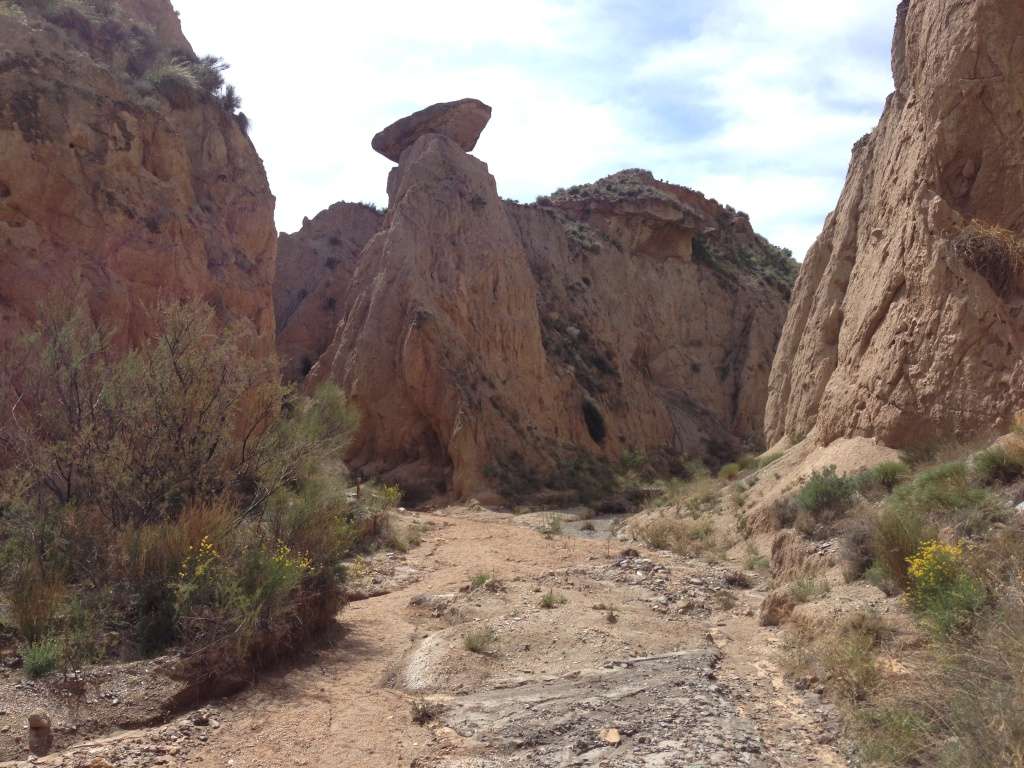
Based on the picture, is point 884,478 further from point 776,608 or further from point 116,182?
point 116,182

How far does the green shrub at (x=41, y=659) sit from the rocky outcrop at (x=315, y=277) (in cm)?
2679

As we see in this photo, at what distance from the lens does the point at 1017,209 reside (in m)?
13.1

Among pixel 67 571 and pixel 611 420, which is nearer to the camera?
pixel 67 571

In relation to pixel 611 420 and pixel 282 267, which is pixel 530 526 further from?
pixel 282 267

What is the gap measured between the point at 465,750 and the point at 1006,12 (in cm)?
1319

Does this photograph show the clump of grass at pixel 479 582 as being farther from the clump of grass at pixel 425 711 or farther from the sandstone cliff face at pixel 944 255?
the sandstone cliff face at pixel 944 255

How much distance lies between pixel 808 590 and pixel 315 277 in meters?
32.1

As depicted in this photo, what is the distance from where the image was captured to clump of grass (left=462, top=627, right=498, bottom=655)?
891 cm

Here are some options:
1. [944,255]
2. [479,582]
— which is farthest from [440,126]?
[479,582]

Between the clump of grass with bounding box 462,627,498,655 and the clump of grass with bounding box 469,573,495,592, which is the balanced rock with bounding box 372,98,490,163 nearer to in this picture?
the clump of grass with bounding box 469,573,495,592

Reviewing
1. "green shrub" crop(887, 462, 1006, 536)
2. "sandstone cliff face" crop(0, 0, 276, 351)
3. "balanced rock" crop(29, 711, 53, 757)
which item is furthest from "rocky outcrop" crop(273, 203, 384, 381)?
"balanced rock" crop(29, 711, 53, 757)

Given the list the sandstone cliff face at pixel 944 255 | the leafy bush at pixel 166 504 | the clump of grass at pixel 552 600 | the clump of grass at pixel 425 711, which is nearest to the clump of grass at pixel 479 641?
the clump of grass at pixel 425 711

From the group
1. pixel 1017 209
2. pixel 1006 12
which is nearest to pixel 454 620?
pixel 1017 209

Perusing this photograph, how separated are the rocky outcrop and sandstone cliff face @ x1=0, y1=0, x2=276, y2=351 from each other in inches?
461
